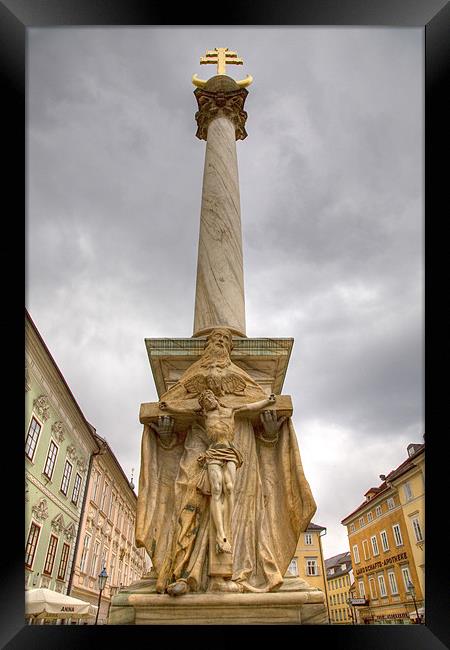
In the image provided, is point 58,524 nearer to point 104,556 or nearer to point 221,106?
point 104,556

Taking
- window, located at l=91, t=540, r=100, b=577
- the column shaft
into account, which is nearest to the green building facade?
window, located at l=91, t=540, r=100, b=577

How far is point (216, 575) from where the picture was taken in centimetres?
482

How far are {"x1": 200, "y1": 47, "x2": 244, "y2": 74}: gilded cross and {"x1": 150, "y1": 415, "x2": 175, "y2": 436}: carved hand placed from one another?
30.5ft

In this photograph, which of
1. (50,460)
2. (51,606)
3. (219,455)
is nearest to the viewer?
(219,455)

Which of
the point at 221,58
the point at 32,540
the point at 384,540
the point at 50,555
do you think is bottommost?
the point at 50,555

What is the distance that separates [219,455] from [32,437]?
1956 cm

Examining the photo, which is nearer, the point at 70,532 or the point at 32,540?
the point at 32,540

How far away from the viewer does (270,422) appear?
579 cm

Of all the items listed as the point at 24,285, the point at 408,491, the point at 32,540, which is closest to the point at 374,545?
the point at 408,491

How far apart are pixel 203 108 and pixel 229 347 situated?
673 cm

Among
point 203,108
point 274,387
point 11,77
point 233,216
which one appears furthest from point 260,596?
point 203,108

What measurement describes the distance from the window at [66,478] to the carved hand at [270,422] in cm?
2318

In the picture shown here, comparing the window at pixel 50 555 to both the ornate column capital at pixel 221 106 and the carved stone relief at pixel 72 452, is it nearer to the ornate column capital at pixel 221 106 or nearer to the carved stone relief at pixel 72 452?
the carved stone relief at pixel 72 452

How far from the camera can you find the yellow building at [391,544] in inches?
1251
